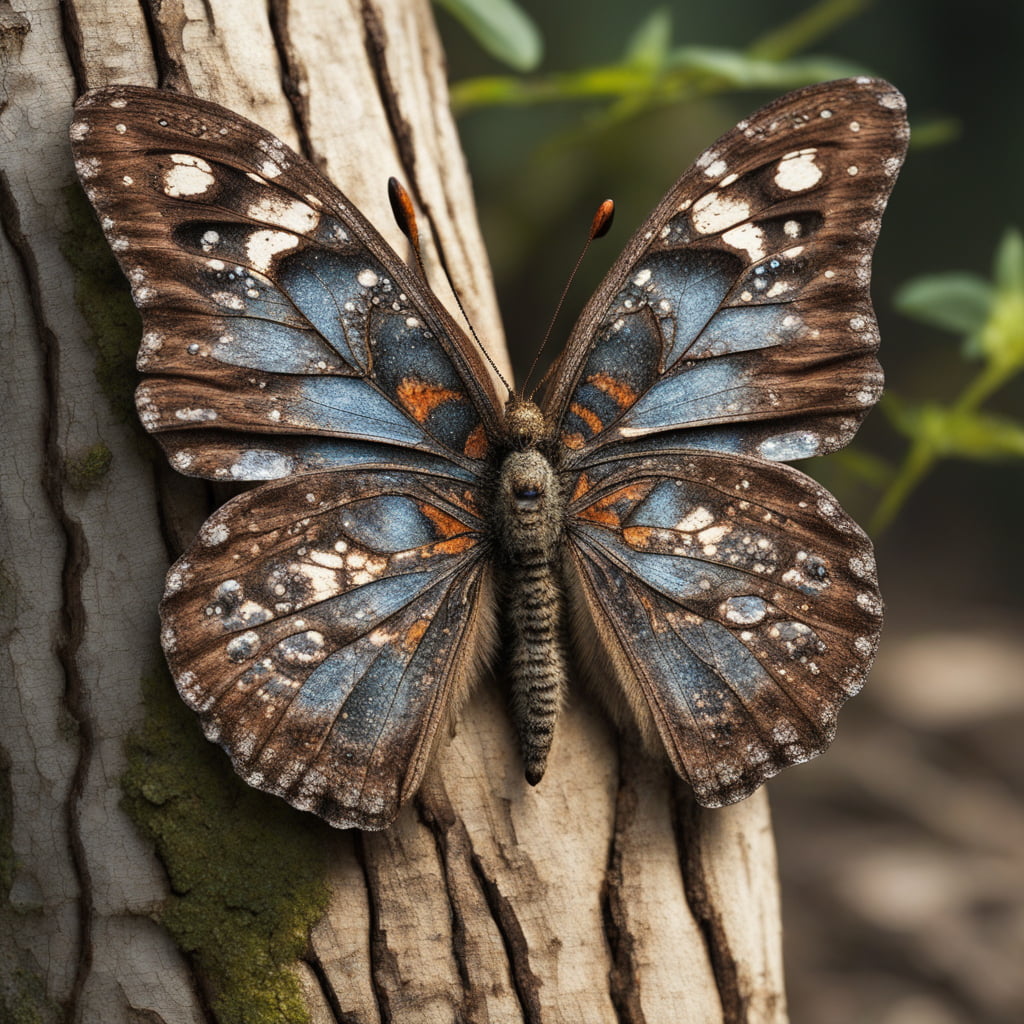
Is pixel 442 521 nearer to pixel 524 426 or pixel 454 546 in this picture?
pixel 454 546

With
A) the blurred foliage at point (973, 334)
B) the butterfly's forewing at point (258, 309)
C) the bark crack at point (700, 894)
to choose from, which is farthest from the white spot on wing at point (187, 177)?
the blurred foliage at point (973, 334)

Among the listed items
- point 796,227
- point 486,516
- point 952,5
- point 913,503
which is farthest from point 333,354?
point 913,503

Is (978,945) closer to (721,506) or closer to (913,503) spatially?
(721,506)

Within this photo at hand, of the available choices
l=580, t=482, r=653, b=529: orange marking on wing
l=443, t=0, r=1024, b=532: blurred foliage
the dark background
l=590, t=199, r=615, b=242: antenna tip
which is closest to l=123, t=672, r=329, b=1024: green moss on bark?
l=580, t=482, r=653, b=529: orange marking on wing

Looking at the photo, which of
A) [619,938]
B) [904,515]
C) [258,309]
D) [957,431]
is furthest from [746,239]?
[904,515]

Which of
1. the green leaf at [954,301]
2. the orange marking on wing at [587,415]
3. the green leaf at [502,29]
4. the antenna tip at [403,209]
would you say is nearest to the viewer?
the antenna tip at [403,209]

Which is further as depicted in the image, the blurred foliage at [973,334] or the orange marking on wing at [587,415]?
the blurred foliage at [973,334]

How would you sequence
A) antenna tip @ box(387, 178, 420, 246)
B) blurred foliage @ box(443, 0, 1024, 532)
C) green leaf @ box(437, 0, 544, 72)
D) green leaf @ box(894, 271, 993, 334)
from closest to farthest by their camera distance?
antenna tip @ box(387, 178, 420, 246) → green leaf @ box(437, 0, 544, 72) → blurred foliage @ box(443, 0, 1024, 532) → green leaf @ box(894, 271, 993, 334)

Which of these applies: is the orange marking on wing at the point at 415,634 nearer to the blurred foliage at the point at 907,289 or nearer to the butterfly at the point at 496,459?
the butterfly at the point at 496,459

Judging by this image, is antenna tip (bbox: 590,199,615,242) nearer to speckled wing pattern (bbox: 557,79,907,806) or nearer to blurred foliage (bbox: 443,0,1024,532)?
speckled wing pattern (bbox: 557,79,907,806)
